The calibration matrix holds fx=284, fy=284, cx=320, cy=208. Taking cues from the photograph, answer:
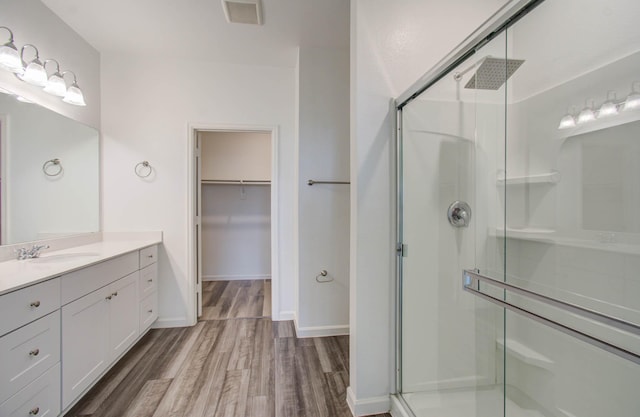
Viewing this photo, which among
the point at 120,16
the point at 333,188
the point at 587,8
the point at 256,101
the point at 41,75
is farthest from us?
the point at 256,101

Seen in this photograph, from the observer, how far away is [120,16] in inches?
85.7

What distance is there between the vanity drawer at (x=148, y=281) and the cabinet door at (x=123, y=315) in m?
0.09

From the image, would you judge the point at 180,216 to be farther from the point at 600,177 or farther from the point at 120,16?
the point at 600,177

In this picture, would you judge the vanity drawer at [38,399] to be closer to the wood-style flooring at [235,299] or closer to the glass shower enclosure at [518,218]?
the wood-style flooring at [235,299]

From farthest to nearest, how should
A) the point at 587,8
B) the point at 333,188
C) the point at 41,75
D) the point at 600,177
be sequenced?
the point at 333,188 → the point at 41,75 → the point at 587,8 → the point at 600,177

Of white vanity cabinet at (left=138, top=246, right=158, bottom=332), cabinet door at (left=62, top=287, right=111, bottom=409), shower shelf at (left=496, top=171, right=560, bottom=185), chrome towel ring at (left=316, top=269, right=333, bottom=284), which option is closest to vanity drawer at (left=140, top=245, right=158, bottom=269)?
white vanity cabinet at (left=138, top=246, right=158, bottom=332)

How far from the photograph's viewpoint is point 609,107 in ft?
4.27

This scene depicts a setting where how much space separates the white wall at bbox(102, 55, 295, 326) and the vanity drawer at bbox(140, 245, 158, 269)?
121mm

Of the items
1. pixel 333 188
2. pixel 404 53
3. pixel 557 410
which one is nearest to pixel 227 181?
pixel 333 188

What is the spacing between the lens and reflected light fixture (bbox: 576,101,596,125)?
139 centimetres

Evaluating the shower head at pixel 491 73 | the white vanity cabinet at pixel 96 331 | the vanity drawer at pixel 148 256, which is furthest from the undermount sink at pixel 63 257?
the shower head at pixel 491 73

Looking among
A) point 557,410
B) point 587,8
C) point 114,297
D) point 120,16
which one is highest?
point 120,16

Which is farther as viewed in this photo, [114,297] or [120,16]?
[120,16]

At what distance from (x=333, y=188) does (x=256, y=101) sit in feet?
4.04
